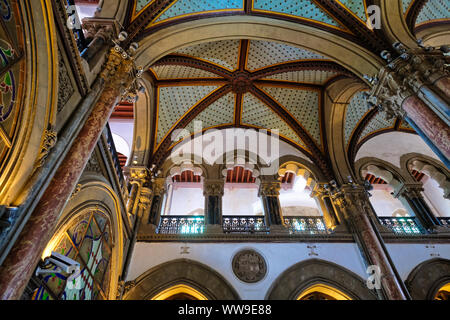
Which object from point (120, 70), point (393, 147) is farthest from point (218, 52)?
point (393, 147)

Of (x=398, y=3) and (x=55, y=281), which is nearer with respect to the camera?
(x=55, y=281)

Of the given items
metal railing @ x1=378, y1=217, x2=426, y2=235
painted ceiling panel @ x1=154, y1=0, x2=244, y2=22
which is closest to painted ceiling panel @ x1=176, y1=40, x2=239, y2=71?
painted ceiling panel @ x1=154, y1=0, x2=244, y2=22

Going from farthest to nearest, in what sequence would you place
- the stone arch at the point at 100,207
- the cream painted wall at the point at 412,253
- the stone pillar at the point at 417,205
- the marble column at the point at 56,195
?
the stone pillar at the point at 417,205 < the cream painted wall at the point at 412,253 < the stone arch at the point at 100,207 < the marble column at the point at 56,195

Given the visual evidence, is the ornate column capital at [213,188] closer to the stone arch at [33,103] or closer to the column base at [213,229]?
the column base at [213,229]

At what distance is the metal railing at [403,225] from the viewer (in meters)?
7.33

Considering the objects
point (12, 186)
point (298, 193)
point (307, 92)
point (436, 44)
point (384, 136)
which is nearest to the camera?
point (12, 186)

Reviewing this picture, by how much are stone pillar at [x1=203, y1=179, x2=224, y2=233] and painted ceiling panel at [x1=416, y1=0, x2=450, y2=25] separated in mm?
7172

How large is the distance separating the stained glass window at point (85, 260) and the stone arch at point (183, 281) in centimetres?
83

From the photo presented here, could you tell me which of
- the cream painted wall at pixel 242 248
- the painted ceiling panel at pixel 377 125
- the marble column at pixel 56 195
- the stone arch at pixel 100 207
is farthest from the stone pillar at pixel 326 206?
the marble column at pixel 56 195

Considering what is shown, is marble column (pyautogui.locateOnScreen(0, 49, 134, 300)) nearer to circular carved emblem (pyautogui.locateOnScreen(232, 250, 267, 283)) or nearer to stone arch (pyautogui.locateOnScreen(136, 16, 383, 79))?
stone arch (pyautogui.locateOnScreen(136, 16, 383, 79))

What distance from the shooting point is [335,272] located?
6.18 m

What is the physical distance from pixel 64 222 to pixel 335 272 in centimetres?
578

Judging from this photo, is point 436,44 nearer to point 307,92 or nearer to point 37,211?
point 307,92
